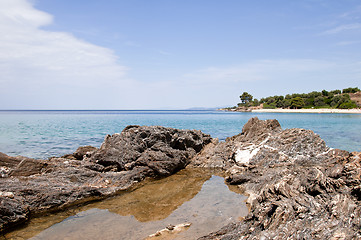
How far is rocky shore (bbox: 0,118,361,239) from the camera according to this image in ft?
15.4

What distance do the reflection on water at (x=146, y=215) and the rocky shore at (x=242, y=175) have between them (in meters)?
0.58

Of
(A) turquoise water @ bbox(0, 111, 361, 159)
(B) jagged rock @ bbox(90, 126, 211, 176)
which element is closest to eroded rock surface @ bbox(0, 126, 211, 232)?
(B) jagged rock @ bbox(90, 126, 211, 176)

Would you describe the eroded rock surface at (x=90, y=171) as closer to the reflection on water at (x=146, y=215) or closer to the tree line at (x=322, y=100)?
the reflection on water at (x=146, y=215)

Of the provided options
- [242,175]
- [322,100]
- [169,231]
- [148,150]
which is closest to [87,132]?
[148,150]

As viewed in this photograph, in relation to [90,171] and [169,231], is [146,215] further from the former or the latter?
[90,171]

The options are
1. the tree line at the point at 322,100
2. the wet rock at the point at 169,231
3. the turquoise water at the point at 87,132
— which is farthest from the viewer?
the tree line at the point at 322,100

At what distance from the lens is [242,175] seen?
35.1 feet

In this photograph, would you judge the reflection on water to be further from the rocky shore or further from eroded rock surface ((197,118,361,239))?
eroded rock surface ((197,118,361,239))

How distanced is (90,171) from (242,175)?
672cm

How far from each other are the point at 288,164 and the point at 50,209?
32.4 feet

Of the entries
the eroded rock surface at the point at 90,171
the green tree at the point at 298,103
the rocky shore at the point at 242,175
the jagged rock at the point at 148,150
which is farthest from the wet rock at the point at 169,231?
the green tree at the point at 298,103

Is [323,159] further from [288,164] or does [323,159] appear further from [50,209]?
[50,209]

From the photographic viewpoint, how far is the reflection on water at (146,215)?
635cm

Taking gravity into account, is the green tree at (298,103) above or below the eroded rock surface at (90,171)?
above
